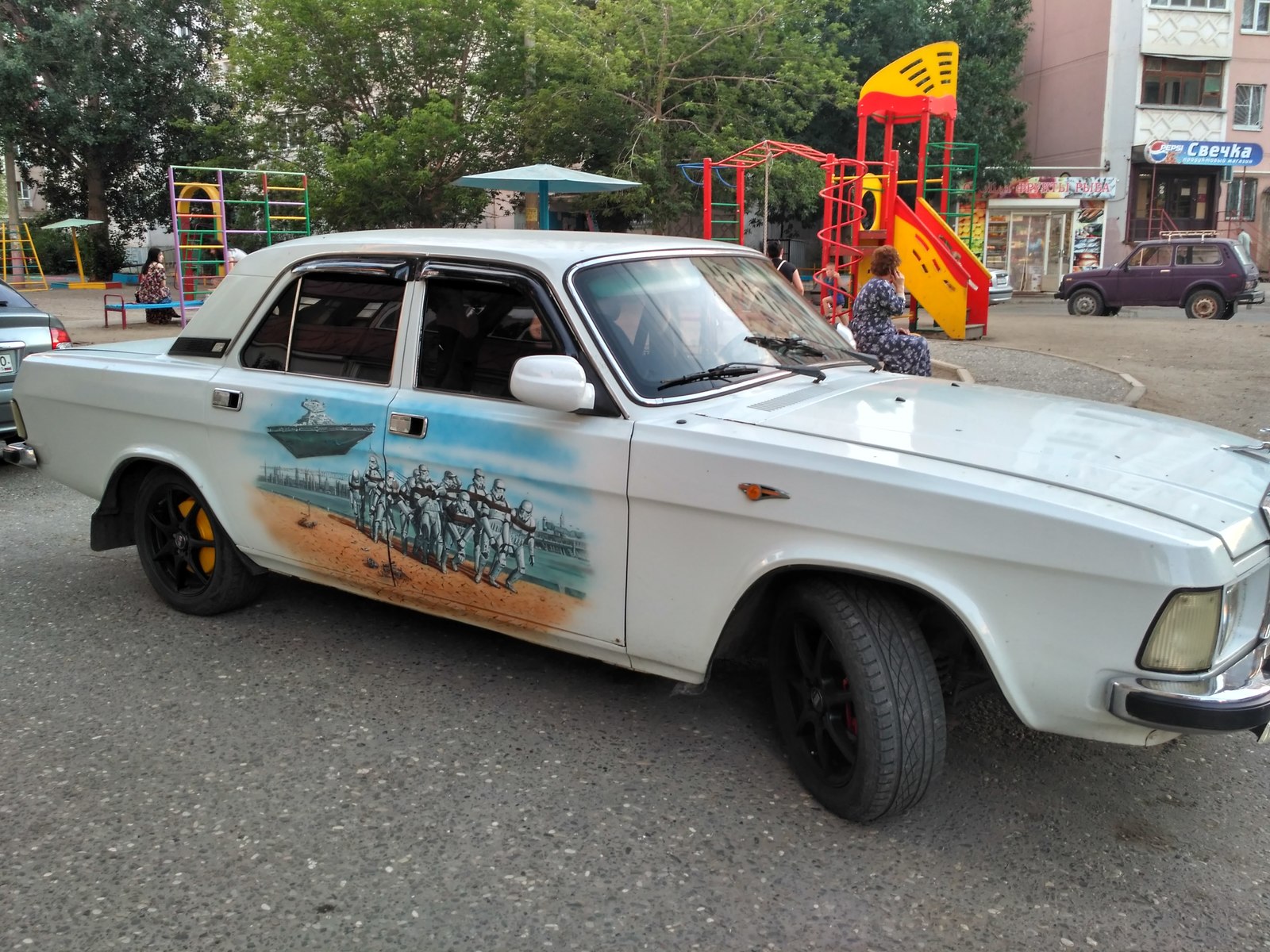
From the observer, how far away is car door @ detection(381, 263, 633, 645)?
357 centimetres

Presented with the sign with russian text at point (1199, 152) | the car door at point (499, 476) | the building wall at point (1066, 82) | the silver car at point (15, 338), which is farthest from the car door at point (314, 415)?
the sign with russian text at point (1199, 152)

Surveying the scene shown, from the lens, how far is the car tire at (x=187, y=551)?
15.9 feet

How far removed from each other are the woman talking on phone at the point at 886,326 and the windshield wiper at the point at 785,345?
3.52 m

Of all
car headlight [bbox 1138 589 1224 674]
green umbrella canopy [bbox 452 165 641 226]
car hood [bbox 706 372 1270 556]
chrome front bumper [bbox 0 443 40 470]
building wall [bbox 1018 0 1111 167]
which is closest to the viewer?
car headlight [bbox 1138 589 1224 674]

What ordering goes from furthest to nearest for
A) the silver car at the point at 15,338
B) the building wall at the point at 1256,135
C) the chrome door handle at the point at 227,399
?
the building wall at the point at 1256,135
the silver car at the point at 15,338
the chrome door handle at the point at 227,399

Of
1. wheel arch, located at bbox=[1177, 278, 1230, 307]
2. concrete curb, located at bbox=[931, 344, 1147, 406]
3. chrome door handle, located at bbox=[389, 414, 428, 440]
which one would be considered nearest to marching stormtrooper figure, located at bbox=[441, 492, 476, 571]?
chrome door handle, located at bbox=[389, 414, 428, 440]

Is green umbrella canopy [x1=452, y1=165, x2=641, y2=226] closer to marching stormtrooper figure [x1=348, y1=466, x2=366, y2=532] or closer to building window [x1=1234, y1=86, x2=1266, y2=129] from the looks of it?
marching stormtrooper figure [x1=348, y1=466, x2=366, y2=532]

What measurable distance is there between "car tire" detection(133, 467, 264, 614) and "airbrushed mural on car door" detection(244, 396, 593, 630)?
0.50 metres

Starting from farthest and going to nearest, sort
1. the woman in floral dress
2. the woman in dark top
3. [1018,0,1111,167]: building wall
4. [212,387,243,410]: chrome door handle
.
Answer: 1. [1018,0,1111,167]: building wall
2. the woman in floral dress
3. the woman in dark top
4. [212,387,243,410]: chrome door handle

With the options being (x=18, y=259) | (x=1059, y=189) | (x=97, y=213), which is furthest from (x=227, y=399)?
(x=1059, y=189)

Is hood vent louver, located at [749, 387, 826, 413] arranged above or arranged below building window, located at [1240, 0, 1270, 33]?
below

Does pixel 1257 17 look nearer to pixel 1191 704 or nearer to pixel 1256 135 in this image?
pixel 1256 135

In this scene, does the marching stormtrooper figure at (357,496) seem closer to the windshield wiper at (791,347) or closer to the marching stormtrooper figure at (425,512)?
the marching stormtrooper figure at (425,512)

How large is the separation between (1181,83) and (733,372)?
39863 millimetres
